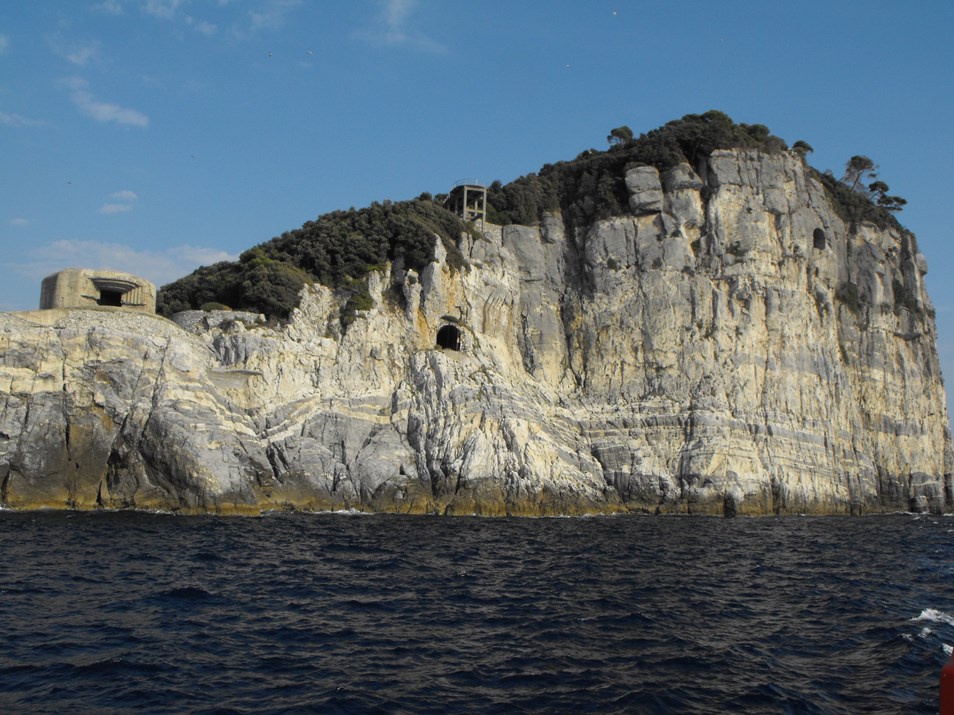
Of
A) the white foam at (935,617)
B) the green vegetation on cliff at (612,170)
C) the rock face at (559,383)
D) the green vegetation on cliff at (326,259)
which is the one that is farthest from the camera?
the green vegetation on cliff at (612,170)

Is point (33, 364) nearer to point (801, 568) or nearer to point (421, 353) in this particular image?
point (421, 353)

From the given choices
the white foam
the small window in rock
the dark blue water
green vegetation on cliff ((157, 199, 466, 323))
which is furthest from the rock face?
the white foam

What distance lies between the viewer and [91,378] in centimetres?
3634

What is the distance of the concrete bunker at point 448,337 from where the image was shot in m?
50.9

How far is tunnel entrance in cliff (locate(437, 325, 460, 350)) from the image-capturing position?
51.1 meters

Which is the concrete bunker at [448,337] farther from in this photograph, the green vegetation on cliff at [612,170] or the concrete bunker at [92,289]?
the concrete bunker at [92,289]

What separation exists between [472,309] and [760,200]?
21214mm

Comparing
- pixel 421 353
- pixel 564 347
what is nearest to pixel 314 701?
pixel 421 353

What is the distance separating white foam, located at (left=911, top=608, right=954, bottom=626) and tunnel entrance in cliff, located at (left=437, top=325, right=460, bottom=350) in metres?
33.6

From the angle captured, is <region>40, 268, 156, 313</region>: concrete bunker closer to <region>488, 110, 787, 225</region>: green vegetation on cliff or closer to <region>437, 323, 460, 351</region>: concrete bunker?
<region>437, 323, 460, 351</region>: concrete bunker

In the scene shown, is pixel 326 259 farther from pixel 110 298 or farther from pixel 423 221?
pixel 110 298

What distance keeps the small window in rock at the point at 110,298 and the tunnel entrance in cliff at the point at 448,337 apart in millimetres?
18711

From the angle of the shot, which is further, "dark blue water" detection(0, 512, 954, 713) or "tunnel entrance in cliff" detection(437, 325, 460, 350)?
"tunnel entrance in cliff" detection(437, 325, 460, 350)

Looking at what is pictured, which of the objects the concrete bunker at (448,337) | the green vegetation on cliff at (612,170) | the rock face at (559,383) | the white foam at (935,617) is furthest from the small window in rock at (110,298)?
the white foam at (935,617)
